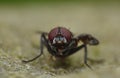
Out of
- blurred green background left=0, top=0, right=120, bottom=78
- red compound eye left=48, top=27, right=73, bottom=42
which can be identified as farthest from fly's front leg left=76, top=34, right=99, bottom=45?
red compound eye left=48, top=27, right=73, bottom=42

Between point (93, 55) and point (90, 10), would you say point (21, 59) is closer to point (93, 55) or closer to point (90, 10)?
point (93, 55)

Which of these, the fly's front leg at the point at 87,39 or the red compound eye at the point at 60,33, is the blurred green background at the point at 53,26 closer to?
the fly's front leg at the point at 87,39

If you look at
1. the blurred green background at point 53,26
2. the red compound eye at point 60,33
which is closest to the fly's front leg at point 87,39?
the blurred green background at point 53,26

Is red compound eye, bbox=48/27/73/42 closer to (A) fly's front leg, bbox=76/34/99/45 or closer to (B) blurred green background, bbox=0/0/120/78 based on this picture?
(B) blurred green background, bbox=0/0/120/78

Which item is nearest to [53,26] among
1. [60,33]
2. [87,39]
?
[87,39]

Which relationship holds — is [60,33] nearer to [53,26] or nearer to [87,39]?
[87,39]

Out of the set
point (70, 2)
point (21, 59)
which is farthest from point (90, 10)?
point (21, 59)

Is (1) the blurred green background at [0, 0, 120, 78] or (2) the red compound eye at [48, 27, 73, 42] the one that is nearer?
(1) the blurred green background at [0, 0, 120, 78]

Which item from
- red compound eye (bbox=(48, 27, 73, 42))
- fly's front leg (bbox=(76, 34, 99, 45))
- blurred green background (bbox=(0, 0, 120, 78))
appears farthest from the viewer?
fly's front leg (bbox=(76, 34, 99, 45))
